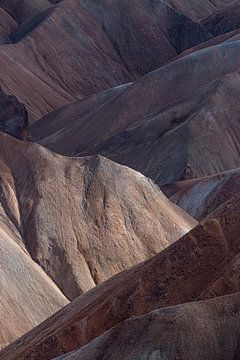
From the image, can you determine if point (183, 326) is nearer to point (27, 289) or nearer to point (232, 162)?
point (27, 289)

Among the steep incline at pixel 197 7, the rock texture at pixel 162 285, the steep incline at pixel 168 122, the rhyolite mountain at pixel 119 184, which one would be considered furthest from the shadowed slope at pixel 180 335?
the steep incline at pixel 197 7

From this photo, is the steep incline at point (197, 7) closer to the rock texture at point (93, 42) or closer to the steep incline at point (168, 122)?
the rock texture at point (93, 42)

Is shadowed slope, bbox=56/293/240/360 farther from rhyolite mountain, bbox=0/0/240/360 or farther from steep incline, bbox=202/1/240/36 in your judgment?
steep incline, bbox=202/1/240/36

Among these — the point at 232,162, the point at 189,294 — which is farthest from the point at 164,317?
the point at 232,162

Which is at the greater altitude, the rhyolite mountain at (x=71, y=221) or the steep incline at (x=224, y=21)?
the steep incline at (x=224, y=21)

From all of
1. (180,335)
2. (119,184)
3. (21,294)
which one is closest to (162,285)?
(180,335)

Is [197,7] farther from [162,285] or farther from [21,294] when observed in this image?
[162,285]
